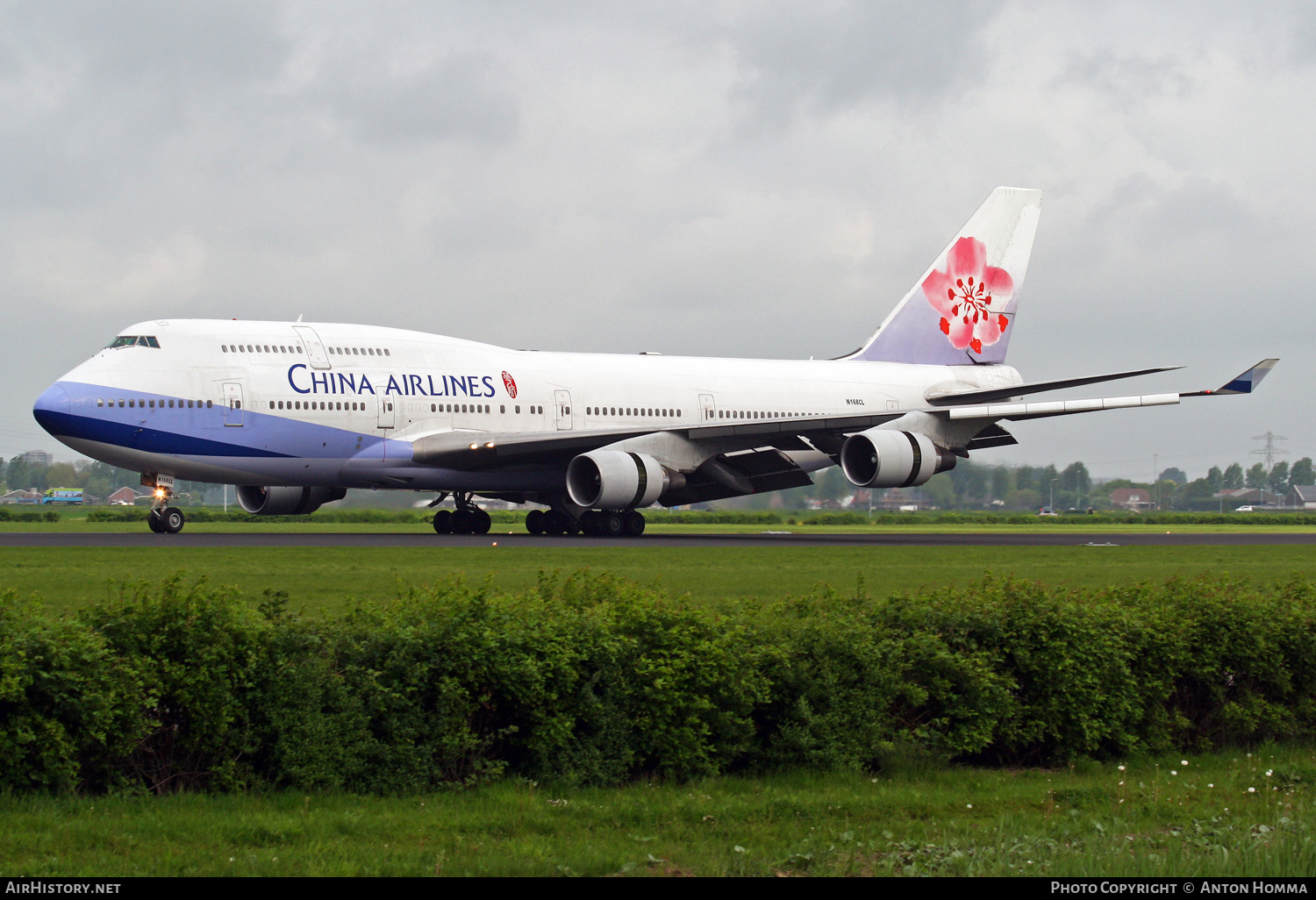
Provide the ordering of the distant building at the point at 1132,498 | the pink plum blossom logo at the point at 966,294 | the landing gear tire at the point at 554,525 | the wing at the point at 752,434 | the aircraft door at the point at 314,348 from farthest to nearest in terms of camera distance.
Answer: the distant building at the point at 1132,498 → the pink plum blossom logo at the point at 966,294 → the landing gear tire at the point at 554,525 → the wing at the point at 752,434 → the aircraft door at the point at 314,348

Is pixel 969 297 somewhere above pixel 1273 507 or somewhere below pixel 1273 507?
above

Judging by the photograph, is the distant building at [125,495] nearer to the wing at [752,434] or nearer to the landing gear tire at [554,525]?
the landing gear tire at [554,525]

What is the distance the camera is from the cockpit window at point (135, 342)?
1163 inches

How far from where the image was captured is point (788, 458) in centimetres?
3572

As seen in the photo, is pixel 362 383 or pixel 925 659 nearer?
pixel 925 659

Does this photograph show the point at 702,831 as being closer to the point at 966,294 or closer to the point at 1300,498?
the point at 966,294

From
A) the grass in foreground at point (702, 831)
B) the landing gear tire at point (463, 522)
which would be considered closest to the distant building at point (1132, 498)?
the landing gear tire at point (463, 522)

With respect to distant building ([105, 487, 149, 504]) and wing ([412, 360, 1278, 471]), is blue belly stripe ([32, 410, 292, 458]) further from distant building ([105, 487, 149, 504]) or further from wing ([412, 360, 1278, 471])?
distant building ([105, 487, 149, 504])

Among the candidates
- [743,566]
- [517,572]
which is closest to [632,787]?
[517,572]

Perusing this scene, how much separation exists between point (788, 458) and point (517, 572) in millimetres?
17221

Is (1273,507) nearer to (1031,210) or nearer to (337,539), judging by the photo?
(1031,210)

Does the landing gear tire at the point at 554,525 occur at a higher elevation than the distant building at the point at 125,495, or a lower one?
lower

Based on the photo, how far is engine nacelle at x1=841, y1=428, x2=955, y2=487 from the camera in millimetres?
33156

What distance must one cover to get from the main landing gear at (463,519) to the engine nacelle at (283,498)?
2.69 m
